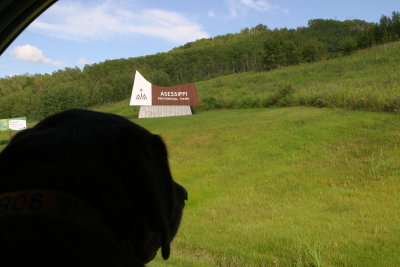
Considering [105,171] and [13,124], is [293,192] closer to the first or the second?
[105,171]

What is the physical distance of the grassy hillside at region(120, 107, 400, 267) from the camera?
3.56 meters

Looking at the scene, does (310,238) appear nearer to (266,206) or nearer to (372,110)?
(266,206)

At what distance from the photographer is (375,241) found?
3660mm

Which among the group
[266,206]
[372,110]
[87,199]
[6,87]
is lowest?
[266,206]

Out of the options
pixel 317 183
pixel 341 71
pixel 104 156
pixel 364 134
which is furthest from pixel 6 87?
pixel 341 71

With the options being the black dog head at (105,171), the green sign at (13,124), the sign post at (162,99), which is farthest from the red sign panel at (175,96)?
the black dog head at (105,171)

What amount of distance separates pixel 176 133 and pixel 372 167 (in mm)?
8032

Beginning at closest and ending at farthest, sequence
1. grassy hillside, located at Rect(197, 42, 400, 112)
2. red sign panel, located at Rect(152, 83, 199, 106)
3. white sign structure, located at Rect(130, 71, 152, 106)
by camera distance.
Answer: grassy hillside, located at Rect(197, 42, 400, 112), white sign structure, located at Rect(130, 71, 152, 106), red sign panel, located at Rect(152, 83, 199, 106)

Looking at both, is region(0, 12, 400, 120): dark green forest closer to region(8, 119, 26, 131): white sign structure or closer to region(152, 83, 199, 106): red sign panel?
region(8, 119, 26, 131): white sign structure

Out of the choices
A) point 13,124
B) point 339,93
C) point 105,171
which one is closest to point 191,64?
point 339,93

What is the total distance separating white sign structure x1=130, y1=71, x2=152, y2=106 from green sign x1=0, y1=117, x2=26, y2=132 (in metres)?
10.1

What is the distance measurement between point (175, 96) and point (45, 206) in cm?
2311

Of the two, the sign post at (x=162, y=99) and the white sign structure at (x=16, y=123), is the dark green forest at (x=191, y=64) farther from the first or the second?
the sign post at (x=162, y=99)

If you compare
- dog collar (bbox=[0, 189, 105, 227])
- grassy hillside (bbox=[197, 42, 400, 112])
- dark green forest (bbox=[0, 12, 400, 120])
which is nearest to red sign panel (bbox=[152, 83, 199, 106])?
grassy hillside (bbox=[197, 42, 400, 112])
